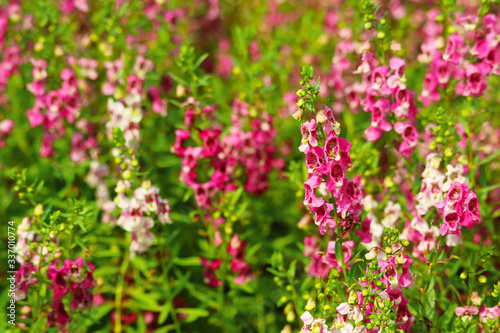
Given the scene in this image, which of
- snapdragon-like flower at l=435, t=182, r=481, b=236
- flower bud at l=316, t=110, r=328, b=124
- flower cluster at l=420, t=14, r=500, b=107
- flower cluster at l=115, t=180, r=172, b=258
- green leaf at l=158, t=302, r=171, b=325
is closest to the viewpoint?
flower bud at l=316, t=110, r=328, b=124

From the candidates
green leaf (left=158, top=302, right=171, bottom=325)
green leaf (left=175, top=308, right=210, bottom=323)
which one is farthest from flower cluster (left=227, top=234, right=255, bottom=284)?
green leaf (left=158, top=302, right=171, bottom=325)

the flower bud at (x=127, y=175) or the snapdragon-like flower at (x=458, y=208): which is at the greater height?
the flower bud at (x=127, y=175)

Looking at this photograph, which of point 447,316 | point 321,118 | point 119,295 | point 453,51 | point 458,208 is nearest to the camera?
point 321,118

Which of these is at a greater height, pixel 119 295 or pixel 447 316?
Result: pixel 447 316

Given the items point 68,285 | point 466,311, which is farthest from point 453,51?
point 68,285

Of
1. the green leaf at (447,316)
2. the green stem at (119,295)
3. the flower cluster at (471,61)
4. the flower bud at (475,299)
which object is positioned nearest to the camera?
the flower bud at (475,299)

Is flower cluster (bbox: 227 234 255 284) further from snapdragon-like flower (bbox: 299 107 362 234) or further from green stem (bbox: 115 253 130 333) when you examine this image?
snapdragon-like flower (bbox: 299 107 362 234)

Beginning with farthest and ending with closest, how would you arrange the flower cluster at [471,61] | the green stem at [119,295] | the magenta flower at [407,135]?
the green stem at [119,295] → the flower cluster at [471,61] → the magenta flower at [407,135]

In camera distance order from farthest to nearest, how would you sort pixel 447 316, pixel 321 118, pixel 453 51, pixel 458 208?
pixel 453 51 → pixel 447 316 → pixel 458 208 → pixel 321 118

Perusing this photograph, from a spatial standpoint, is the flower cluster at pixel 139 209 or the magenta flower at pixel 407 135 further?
the flower cluster at pixel 139 209

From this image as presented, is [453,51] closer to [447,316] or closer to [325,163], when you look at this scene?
[325,163]

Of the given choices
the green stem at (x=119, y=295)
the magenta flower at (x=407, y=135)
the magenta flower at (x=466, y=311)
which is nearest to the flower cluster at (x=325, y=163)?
the magenta flower at (x=407, y=135)

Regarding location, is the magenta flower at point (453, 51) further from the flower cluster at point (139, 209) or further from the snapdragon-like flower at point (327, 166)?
the flower cluster at point (139, 209)

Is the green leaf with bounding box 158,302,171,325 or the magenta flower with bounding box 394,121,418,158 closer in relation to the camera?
the magenta flower with bounding box 394,121,418,158
